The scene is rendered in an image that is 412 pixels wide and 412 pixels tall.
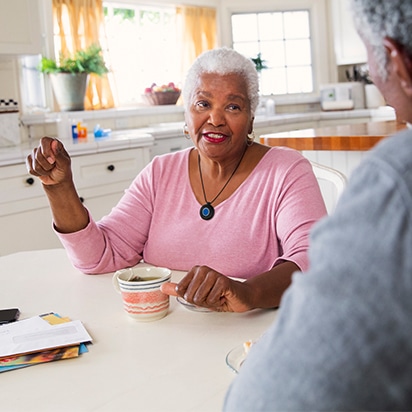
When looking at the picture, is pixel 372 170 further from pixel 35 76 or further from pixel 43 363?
pixel 35 76

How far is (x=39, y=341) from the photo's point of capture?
3.74 ft

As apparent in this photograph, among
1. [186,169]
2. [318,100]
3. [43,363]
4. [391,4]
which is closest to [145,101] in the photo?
[318,100]

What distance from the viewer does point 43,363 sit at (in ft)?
3.52

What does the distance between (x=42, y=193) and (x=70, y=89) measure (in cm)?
125

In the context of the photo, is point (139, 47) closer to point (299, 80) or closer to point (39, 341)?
point (299, 80)

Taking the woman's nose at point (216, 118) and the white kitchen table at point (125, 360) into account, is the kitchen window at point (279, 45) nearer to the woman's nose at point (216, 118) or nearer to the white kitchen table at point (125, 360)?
the woman's nose at point (216, 118)

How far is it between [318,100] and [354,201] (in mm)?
6011

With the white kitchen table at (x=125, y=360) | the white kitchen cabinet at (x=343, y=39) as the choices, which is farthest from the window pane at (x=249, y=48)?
the white kitchen table at (x=125, y=360)

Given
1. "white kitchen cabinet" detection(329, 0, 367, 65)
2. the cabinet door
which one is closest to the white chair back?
the cabinet door

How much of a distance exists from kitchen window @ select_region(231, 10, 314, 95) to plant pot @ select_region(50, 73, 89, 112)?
80.4 inches

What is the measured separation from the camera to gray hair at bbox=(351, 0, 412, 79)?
0.52m

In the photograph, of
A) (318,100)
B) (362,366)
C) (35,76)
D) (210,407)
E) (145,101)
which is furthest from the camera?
(318,100)

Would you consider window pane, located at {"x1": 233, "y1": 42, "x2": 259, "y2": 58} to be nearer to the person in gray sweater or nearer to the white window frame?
the white window frame

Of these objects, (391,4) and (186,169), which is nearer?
(391,4)
